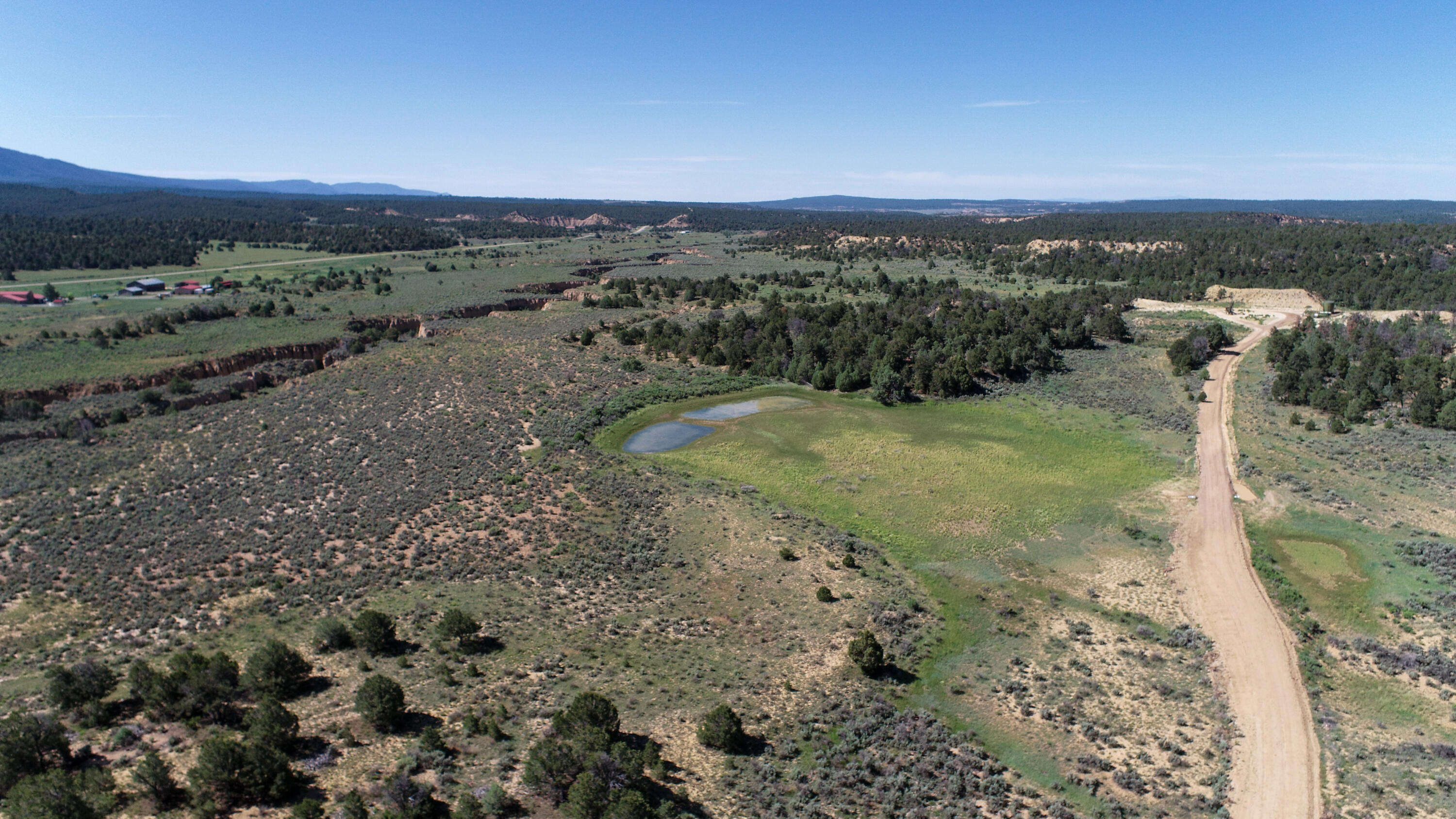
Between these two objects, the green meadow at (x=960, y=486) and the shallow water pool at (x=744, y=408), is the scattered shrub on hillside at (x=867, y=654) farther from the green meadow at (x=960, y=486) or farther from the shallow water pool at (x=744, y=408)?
the shallow water pool at (x=744, y=408)

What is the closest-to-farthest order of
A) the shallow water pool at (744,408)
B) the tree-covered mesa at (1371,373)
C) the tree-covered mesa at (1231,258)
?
the tree-covered mesa at (1371,373), the shallow water pool at (744,408), the tree-covered mesa at (1231,258)

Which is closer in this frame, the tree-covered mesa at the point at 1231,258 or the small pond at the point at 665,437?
the small pond at the point at 665,437

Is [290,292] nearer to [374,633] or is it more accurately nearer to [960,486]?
[374,633]

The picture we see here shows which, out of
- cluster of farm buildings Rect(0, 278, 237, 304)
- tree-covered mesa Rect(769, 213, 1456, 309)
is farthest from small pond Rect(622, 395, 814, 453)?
cluster of farm buildings Rect(0, 278, 237, 304)

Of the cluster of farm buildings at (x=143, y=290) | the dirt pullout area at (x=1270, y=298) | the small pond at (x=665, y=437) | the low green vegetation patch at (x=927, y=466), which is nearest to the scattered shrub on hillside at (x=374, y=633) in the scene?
the low green vegetation patch at (x=927, y=466)

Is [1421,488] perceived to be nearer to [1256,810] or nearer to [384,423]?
[1256,810]

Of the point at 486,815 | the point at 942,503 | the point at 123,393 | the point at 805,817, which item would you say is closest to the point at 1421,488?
the point at 942,503

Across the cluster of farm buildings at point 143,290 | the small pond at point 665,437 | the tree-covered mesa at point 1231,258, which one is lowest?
the small pond at point 665,437
